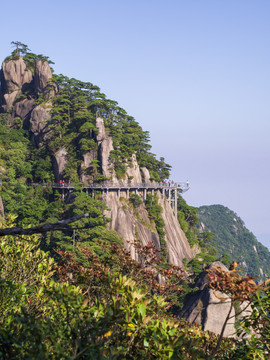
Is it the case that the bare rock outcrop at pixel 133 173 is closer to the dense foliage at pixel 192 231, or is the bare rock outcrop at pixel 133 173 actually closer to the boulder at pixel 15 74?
the dense foliage at pixel 192 231

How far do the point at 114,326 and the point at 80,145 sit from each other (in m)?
52.5

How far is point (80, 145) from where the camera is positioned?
58344mm

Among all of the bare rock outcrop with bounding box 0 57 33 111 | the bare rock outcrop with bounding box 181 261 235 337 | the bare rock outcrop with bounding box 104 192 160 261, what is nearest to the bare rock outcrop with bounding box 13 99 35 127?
the bare rock outcrop with bounding box 0 57 33 111

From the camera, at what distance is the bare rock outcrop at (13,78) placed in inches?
2931

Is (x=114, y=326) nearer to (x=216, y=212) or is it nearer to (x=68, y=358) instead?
(x=68, y=358)

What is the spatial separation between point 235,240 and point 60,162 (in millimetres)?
119142

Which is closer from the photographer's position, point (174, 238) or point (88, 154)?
point (88, 154)

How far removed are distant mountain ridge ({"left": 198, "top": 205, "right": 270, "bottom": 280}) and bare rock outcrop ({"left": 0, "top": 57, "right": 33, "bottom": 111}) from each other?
92.4 metres

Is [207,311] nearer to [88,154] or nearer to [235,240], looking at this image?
[88,154]

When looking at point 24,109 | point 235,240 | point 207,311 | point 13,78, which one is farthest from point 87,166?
point 235,240

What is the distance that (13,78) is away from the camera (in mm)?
74688

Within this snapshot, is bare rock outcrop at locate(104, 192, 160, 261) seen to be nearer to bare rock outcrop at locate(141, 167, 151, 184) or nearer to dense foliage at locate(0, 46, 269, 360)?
dense foliage at locate(0, 46, 269, 360)

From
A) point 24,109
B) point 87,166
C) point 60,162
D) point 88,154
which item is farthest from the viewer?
point 24,109

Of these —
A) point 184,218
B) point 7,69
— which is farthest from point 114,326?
point 7,69
